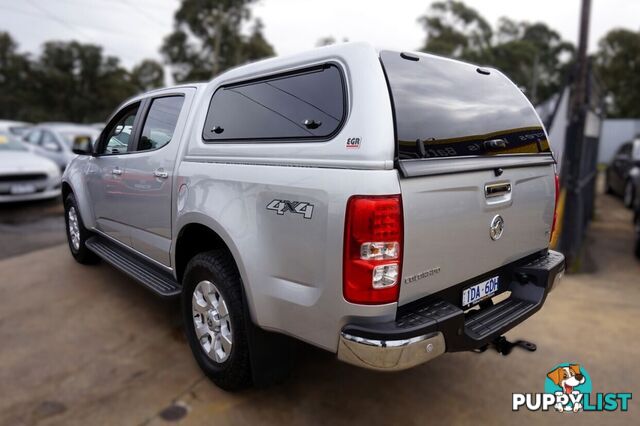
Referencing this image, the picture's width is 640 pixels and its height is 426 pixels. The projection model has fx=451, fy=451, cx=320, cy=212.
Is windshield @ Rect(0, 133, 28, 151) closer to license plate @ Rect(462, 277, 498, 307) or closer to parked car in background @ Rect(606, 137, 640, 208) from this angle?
license plate @ Rect(462, 277, 498, 307)

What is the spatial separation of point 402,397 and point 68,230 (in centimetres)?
429

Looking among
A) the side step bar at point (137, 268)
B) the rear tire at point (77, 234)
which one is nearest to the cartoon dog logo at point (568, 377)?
the side step bar at point (137, 268)

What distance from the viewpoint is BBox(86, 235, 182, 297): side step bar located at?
3.21 m

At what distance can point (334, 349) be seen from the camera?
2066 mm

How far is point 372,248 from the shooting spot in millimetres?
1942

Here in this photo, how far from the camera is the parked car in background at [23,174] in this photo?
A: 26.8ft

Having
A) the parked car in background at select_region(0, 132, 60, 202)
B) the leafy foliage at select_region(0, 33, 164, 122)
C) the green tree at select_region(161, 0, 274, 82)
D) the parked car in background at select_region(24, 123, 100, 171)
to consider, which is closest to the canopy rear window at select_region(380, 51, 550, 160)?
the parked car in background at select_region(0, 132, 60, 202)

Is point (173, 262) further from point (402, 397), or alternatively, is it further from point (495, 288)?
point (495, 288)

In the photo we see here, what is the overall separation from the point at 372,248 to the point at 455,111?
3.17ft

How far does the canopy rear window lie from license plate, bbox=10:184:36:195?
8.44 metres

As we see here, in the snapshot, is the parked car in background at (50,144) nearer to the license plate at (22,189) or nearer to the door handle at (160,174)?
the license plate at (22,189)

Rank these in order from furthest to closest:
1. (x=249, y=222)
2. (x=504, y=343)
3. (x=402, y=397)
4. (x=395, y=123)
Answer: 1. (x=402, y=397)
2. (x=504, y=343)
3. (x=249, y=222)
4. (x=395, y=123)

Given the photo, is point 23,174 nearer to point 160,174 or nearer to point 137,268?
point 137,268

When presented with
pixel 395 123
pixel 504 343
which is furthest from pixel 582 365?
pixel 395 123
